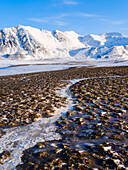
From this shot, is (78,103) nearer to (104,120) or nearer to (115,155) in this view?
(104,120)

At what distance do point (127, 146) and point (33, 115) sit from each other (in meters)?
6.77

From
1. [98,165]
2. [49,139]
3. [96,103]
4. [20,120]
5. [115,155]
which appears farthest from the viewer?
[96,103]

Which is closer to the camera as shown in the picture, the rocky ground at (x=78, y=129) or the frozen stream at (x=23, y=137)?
the rocky ground at (x=78, y=129)

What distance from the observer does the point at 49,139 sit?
806 cm

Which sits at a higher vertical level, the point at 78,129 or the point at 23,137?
the point at 78,129

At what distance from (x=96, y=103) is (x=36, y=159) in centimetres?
804

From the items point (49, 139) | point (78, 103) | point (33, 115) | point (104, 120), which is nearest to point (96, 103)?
point (78, 103)

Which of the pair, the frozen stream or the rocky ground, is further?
the frozen stream

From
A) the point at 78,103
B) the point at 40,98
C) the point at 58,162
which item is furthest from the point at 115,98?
the point at 58,162

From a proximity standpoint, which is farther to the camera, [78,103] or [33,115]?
[78,103]

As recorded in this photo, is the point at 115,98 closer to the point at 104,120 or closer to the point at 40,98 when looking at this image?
the point at 104,120

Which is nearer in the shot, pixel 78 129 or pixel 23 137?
pixel 23 137

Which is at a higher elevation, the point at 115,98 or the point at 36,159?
the point at 115,98

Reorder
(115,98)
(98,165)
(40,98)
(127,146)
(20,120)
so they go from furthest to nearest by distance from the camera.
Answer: (40,98), (115,98), (20,120), (127,146), (98,165)
